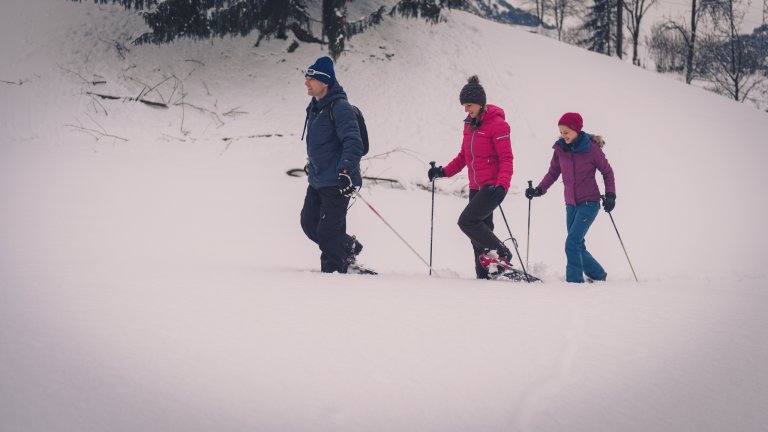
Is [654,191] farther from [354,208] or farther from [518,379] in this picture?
[518,379]

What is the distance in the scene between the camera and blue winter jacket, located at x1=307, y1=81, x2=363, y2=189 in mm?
4371

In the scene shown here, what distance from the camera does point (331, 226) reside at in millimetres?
4602

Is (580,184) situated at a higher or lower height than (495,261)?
higher

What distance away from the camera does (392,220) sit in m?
8.59

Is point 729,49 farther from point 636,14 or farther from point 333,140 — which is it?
point 333,140

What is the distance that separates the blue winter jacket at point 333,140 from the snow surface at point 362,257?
2.99ft

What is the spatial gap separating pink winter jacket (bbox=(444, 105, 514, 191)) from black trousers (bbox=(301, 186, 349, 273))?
1358 millimetres

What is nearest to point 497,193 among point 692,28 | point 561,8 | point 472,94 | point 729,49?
point 472,94

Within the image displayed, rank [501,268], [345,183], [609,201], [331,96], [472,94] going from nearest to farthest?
[345,183]
[331,96]
[472,94]
[501,268]
[609,201]

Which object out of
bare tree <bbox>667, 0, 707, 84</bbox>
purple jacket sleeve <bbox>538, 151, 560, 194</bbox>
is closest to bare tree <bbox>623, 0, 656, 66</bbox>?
Answer: bare tree <bbox>667, 0, 707, 84</bbox>

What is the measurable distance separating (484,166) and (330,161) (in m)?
1.52

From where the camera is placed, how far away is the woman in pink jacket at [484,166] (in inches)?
188

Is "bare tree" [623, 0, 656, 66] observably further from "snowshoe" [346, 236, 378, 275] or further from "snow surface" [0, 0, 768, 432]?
"snowshoe" [346, 236, 378, 275]

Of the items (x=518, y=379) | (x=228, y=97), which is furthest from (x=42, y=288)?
(x=228, y=97)
